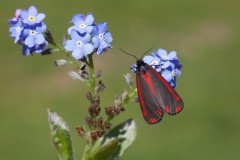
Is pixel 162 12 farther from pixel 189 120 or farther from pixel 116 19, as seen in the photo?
pixel 189 120

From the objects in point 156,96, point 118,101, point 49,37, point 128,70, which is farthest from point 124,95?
point 128,70

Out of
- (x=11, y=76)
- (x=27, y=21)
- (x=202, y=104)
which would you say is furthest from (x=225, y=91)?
(x=27, y=21)

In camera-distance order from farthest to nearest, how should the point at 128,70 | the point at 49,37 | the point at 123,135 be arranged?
the point at 128,70 < the point at 123,135 < the point at 49,37

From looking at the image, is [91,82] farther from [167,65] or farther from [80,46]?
[167,65]

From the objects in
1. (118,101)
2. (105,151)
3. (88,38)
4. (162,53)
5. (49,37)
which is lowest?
(105,151)

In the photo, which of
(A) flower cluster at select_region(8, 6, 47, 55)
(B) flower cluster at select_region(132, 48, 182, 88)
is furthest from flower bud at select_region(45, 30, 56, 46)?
(B) flower cluster at select_region(132, 48, 182, 88)

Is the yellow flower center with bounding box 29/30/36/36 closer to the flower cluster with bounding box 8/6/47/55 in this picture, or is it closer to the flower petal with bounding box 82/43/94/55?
the flower cluster with bounding box 8/6/47/55

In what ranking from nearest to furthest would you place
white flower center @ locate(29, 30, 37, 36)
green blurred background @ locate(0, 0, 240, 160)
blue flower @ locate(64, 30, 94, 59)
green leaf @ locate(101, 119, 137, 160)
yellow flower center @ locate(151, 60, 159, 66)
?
blue flower @ locate(64, 30, 94, 59), white flower center @ locate(29, 30, 37, 36), yellow flower center @ locate(151, 60, 159, 66), green leaf @ locate(101, 119, 137, 160), green blurred background @ locate(0, 0, 240, 160)
